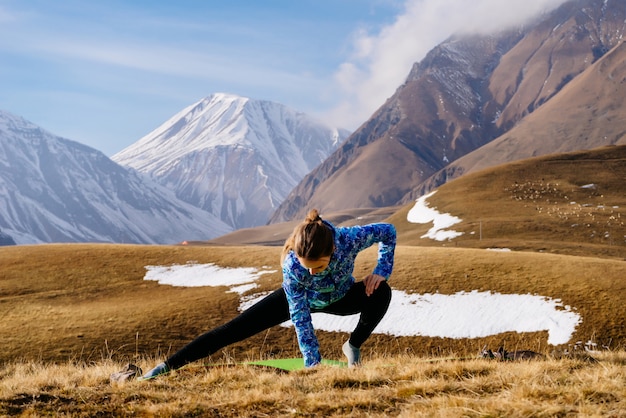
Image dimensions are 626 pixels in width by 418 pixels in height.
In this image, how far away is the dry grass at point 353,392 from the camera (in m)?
6.23

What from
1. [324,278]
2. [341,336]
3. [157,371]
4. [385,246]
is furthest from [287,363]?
[341,336]

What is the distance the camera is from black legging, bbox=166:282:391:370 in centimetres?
903

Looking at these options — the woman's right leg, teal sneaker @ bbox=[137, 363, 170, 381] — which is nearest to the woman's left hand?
the woman's right leg

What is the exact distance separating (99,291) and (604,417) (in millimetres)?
46106

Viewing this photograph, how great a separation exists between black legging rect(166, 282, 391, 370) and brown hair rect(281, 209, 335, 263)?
1.56 metres

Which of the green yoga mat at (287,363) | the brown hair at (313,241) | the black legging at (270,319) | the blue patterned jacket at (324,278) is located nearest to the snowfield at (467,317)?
the green yoga mat at (287,363)

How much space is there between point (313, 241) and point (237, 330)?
98.1 inches

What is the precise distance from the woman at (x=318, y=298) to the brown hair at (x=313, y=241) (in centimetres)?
21

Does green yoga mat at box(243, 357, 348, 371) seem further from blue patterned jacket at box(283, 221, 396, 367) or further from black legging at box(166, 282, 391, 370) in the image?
blue patterned jacket at box(283, 221, 396, 367)

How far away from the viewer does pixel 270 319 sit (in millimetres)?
9344

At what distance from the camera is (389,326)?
118 ft

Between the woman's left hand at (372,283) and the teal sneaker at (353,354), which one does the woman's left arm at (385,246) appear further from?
the teal sneaker at (353,354)

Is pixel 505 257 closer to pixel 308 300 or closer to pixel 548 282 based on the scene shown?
pixel 548 282

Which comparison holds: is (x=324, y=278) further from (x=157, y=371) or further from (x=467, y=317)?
(x=467, y=317)
